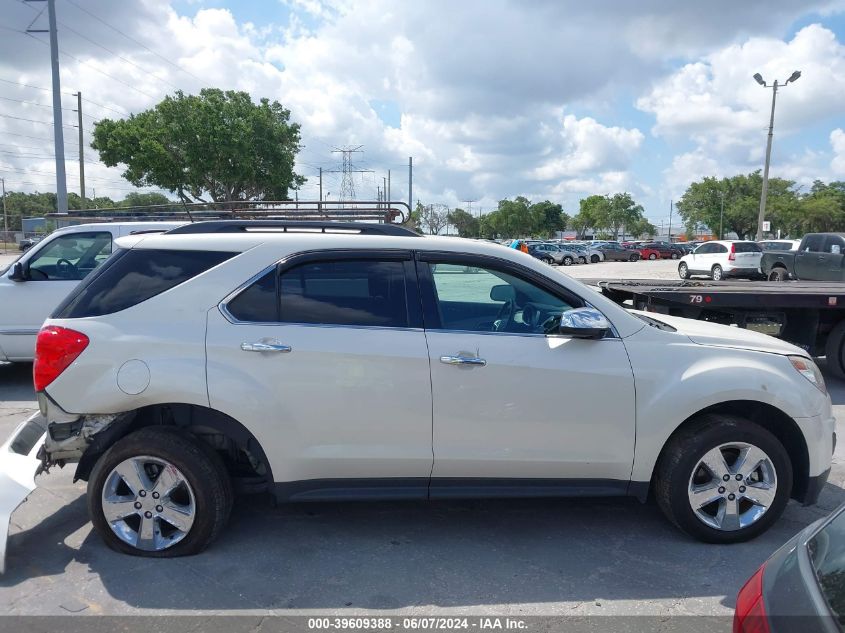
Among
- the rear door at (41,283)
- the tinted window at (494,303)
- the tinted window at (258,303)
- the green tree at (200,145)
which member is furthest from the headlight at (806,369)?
the green tree at (200,145)

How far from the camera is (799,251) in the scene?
17234 millimetres

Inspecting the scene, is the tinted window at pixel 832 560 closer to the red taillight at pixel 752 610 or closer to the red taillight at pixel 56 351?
the red taillight at pixel 752 610

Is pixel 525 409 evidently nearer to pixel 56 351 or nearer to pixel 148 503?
pixel 148 503

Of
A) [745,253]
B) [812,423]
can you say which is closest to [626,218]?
[745,253]

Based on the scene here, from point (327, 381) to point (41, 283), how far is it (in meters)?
5.55

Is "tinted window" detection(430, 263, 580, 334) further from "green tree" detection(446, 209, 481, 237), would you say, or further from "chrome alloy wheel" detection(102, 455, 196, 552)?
"green tree" detection(446, 209, 481, 237)

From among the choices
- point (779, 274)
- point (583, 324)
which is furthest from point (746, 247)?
point (583, 324)

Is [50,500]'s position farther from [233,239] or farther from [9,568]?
[233,239]

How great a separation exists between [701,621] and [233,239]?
3.11 m

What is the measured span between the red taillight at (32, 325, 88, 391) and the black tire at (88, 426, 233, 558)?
0.50m

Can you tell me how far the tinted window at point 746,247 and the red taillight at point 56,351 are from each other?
79.0ft

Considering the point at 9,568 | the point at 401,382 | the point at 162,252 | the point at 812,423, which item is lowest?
the point at 9,568

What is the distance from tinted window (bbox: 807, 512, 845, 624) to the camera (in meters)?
1.45

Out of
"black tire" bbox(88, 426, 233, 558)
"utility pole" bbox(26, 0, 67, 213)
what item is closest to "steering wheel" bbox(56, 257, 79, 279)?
"black tire" bbox(88, 426, 233, 558)
